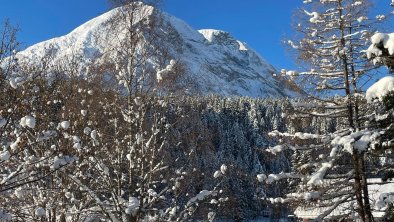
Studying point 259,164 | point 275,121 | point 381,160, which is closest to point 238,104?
point 275,121

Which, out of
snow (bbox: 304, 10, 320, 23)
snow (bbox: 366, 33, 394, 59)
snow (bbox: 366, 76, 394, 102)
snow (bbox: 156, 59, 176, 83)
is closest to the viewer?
snow (bbox: 366, 33, 394, 59)

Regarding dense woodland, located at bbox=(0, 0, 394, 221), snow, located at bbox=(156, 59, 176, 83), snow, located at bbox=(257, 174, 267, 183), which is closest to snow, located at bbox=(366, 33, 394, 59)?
dense woodland, located at bbox=(0, 0, 394, 221)

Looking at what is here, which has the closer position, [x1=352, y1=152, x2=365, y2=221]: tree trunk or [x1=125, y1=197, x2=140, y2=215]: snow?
[x1=125, y1=197, x2=140, y2=215]: snow

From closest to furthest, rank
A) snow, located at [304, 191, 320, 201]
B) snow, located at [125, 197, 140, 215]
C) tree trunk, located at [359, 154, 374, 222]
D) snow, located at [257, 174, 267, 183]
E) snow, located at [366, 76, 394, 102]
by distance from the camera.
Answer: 1. snow, located at [366, 76, 394, 102]
2. snow, located at [125, 197, 140, 215]
3. snow, located at [257, 174, 267, 183]
4. snow, located at [304, 191, 320, 201]
5. tree trunk, located at [359, 154, 374, 222]

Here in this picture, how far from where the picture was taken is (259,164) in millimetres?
69500

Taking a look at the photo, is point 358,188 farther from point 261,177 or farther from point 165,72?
point 165,72

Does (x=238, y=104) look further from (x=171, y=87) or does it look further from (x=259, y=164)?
(x=171, y=87)

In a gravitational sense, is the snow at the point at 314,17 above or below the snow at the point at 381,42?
above

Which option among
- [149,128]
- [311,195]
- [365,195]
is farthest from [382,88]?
[149,128]

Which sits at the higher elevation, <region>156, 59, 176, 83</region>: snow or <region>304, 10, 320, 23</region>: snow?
<region>304, 10, 320, 23</region>: snow

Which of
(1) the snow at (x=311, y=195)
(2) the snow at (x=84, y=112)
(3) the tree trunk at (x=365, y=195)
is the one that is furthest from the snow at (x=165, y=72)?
(3) the tree trunk at (x=365, y=195)

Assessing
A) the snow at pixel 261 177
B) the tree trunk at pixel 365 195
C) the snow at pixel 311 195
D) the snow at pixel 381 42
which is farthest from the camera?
the tree trunk at pixel 365 195

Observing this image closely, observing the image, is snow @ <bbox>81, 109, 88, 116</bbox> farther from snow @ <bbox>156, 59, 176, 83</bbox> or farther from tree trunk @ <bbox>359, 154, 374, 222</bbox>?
tree trunk @ <bbox>359, 154, 374, 222</bbox>

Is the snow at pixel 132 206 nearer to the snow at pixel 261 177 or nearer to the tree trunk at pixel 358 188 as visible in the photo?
the snow at pixel 261 177
